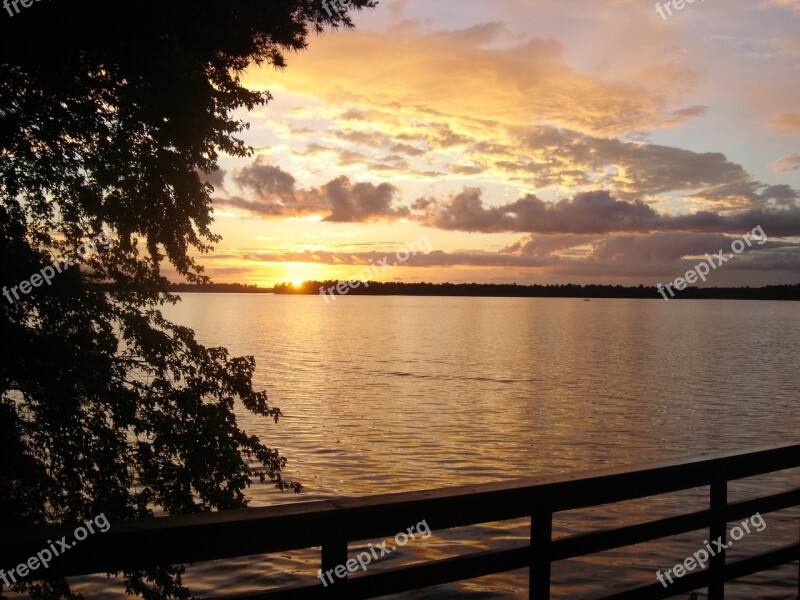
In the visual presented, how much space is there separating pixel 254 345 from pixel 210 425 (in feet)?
193

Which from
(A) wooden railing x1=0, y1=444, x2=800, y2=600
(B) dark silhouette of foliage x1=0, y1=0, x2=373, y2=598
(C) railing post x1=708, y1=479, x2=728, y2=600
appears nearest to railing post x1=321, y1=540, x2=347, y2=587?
(A) wooden railing x1=0, y1=444, x2=800, y2=600

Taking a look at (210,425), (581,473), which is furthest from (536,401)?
(581,473)

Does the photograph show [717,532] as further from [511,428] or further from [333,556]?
[511,428]

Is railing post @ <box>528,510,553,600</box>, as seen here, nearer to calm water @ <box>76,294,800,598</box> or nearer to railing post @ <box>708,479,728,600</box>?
railing post @ <box>708,479,728,600</box>

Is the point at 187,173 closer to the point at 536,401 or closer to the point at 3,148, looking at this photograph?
the point at 3,148

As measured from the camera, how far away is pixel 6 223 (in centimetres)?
775

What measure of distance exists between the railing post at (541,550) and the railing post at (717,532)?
128 cm

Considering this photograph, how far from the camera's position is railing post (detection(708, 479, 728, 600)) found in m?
4.16

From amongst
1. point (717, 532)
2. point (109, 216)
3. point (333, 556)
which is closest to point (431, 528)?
point (333, 556)

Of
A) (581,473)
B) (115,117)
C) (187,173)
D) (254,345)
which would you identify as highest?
(115,117)

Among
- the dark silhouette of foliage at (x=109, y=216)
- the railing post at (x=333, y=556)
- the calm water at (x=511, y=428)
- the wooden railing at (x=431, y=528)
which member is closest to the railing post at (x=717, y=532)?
the wooden railing at (x=431, y=528)

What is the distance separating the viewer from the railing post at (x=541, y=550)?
11.2ft

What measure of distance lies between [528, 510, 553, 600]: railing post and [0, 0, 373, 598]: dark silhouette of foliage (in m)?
5.45

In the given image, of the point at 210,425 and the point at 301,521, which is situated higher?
the point at 301,521
